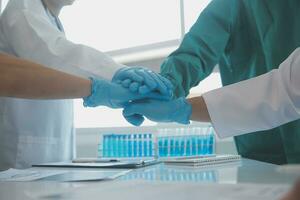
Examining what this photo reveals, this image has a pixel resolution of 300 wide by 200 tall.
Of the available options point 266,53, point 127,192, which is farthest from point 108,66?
point 127,192

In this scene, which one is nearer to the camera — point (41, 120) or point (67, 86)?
point (67, 86)

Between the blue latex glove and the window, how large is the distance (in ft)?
3.56

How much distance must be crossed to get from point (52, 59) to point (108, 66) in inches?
8.3

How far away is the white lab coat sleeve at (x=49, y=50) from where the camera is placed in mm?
1269

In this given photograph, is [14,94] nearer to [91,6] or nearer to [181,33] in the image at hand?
[181,33]

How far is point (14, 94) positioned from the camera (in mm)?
872

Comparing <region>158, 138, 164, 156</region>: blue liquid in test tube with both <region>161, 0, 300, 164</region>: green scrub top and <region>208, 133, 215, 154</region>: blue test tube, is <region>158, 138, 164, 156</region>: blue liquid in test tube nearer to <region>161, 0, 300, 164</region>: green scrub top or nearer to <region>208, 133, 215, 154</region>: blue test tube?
<region>208, 133, 215, 154</region>: blue test tube

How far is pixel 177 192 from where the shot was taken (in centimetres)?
53

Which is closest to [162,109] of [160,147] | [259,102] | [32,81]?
[259,102]

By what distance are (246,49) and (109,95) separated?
0.65 meters

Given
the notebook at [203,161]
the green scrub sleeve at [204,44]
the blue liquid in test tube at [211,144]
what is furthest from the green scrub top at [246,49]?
the blue liquid in test tube at [211,144]

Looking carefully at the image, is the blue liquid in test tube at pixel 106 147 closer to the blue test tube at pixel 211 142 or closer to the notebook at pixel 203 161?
the blue test tube at pixel 211 142

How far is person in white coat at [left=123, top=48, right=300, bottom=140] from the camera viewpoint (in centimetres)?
96

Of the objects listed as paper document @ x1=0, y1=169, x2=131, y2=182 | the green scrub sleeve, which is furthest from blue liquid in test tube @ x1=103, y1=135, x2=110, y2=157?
paper document @ x1=0, y1=169, x2=131, y2=182
